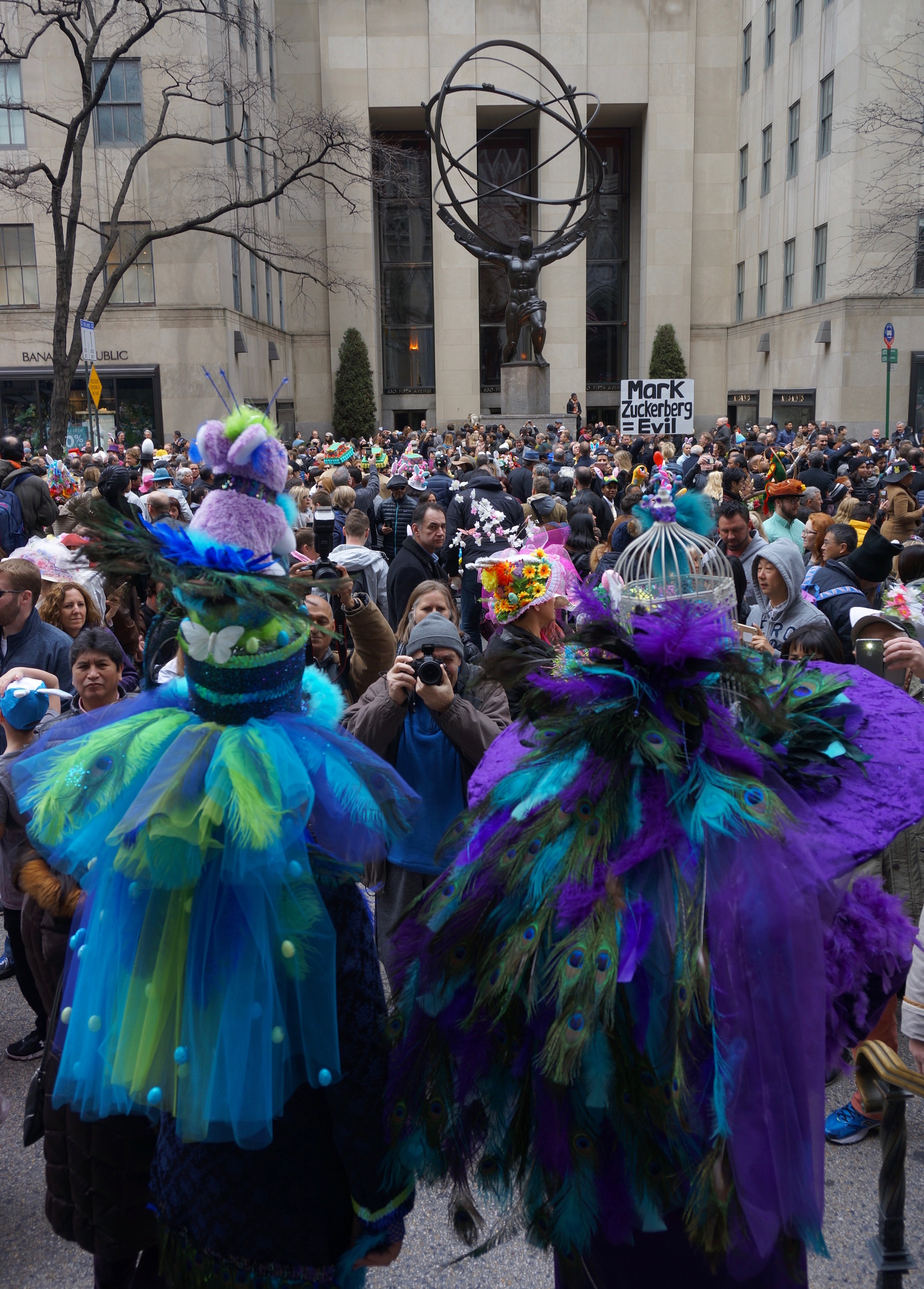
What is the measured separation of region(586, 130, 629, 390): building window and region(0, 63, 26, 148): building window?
76.6ft

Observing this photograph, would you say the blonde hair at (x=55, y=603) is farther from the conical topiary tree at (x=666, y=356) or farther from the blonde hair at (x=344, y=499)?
the conical topiary tree at (x=666, y=356)

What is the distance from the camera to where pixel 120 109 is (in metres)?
28.3

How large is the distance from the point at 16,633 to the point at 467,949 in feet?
14.6

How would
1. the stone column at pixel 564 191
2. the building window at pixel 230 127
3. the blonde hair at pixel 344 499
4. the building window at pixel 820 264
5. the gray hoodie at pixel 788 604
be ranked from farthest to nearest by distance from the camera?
the stone column at pixel 564 191 → the building window at pixel 820 264 → the building window at pixel 230 127 → the blonde hair at pixel 344 499 → the gray hoodie at pixel 788 604

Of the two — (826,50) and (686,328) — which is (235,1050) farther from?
(686,328)

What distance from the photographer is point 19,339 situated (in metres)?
29.3

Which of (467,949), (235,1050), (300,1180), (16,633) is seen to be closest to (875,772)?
(467,949)

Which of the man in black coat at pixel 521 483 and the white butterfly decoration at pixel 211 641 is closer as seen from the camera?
the white butterfly decoration at pixel 211 641

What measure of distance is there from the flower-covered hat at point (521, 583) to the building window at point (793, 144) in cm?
3403

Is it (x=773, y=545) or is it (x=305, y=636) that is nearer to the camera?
(x=305, y=636)

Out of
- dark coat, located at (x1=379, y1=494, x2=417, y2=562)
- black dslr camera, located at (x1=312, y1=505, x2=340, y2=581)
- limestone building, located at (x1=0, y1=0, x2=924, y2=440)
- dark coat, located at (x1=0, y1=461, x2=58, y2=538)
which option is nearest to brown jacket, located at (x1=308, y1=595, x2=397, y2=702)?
black dslr camera, located at (x1=312, y1=505, x2=340, y2=581)

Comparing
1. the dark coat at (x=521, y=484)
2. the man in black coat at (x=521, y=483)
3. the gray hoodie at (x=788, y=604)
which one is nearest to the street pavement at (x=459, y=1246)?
the gray hoodie at (x=788, y=604)

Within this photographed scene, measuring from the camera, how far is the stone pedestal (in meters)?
27.5

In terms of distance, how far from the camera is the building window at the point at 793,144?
1320 inches
